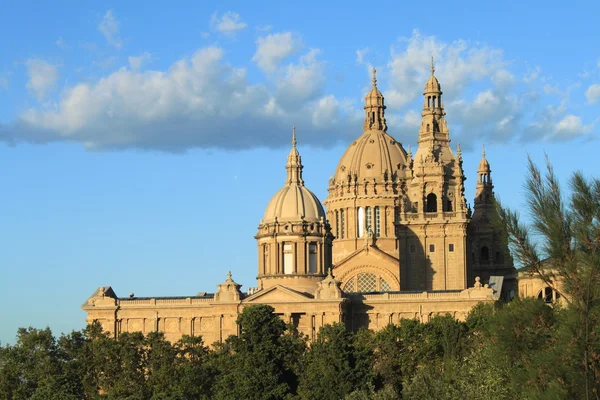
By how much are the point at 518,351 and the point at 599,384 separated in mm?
4332

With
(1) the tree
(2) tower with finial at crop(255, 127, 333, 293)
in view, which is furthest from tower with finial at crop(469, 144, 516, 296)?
(1) the tree

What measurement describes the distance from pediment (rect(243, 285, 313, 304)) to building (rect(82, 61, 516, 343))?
10 centimetres

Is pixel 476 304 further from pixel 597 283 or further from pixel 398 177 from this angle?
pixel 597 283

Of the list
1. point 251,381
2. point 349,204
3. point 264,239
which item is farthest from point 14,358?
point 349,204

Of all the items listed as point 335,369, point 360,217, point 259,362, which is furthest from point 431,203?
point 259,362

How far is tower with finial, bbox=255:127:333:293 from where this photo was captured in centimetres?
13600

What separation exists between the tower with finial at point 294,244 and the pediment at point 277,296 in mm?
3464

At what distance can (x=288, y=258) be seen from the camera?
450ft

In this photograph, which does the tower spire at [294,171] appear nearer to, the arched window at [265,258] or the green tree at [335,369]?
the arched window at [265,258]

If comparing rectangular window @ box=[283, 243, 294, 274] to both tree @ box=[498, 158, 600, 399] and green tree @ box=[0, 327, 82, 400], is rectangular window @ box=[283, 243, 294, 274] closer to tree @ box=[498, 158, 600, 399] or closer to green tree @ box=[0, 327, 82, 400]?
green tree @ box=[0, 327, 82, 400]

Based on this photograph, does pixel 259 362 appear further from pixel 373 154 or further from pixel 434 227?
pixel 373 154

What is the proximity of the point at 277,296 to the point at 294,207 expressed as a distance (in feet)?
35.9

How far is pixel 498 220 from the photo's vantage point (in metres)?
43.2

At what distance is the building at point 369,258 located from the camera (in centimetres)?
13112
